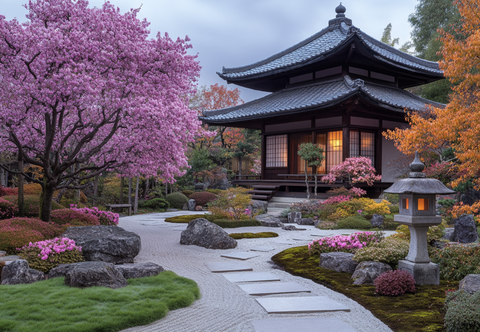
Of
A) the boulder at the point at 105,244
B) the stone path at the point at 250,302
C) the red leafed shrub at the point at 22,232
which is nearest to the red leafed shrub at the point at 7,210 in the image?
the red leafed shrub at the point at 22,232

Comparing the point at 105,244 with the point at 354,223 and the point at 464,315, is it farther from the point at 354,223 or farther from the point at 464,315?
the point at 354,223

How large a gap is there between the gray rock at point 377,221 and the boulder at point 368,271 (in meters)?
7.02

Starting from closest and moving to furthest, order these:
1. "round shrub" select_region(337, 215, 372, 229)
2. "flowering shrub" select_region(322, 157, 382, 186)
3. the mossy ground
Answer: the mossy ground < "round shrub" select_region(337, 215, 372, 229) < "flowering shrub" select_region(322, 157, 382, 186)

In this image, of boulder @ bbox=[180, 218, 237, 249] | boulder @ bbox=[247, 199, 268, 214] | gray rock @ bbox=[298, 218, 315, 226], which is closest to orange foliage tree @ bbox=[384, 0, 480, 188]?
boulder @ bbox=[180, 218, 237, 249]

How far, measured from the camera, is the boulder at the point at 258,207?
54.9 feet

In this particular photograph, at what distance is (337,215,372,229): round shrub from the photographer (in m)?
12.7

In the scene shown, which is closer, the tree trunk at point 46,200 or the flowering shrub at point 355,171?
the tree trunk at point 46,200

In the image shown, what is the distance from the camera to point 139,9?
8.59 m

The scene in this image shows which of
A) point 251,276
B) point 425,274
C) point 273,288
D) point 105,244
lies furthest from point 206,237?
point 425,274

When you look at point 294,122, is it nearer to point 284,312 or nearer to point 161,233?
point 161,233

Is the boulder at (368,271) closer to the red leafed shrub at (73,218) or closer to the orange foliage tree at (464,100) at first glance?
the orange foliage tree at (464,100)

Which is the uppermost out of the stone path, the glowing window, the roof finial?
the roof finial

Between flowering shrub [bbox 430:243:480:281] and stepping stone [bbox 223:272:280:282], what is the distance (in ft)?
9.47

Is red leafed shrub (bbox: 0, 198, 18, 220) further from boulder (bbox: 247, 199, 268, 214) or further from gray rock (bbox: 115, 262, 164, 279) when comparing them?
boulder (bbox: 247, 199, 268, 214)
